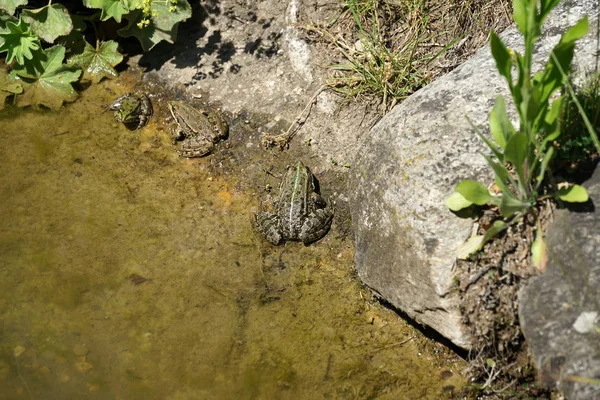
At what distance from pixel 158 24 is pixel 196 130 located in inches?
55.4

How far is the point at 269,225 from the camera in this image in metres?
5.96

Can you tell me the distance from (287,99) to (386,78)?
1.13m

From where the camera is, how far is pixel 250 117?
6.82 meters

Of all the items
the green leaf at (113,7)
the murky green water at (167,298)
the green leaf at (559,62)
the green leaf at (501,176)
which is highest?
the green leaf at (559,62)

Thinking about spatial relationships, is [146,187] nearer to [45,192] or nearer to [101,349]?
[45,192]

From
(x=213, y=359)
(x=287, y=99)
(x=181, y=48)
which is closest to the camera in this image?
(x=213, y=359)

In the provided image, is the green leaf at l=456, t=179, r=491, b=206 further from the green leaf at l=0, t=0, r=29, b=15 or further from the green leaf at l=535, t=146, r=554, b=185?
the green leaf at l=0, t=0, r=29, b=15

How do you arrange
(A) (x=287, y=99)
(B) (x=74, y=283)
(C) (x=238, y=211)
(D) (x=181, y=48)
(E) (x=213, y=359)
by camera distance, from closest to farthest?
(E) (x=213, y=359) → (B) (x=74, y=283) → (C) (x=238, y=211) → (A) (x=287, y=99) → (D) (x=181, y=48)

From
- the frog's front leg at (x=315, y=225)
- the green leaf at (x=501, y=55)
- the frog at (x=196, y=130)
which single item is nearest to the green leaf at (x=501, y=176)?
the green leaf at (x=501, y=55)

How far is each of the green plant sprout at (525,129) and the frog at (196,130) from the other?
2.97 m

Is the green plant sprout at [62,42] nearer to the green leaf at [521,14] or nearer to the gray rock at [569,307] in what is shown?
the green leaf at [521,14]

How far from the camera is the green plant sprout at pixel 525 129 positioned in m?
3.48

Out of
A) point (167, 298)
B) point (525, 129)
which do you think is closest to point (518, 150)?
point (525, 129)

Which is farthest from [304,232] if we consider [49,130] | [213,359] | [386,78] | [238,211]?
[49,130]
